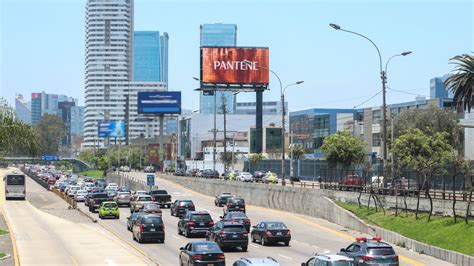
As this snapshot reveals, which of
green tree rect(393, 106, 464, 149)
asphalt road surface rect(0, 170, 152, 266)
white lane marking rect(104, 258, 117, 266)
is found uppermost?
green tree rect(393, 106, 464, 149)

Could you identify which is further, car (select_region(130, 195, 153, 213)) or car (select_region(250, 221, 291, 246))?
car (select_region(130, 195, 153, 213))

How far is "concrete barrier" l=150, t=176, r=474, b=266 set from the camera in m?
37.0

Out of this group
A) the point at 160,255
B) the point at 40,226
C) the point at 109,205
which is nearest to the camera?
the point at 160,255

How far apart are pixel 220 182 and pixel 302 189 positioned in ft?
88.7

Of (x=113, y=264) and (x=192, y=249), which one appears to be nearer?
(x=192, y=249)

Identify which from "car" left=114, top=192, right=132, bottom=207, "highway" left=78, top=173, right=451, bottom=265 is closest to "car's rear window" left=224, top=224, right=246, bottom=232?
"highway" left=78, top=173, right=451, bottom=265

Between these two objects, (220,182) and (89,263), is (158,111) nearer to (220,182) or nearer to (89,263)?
(220,182)

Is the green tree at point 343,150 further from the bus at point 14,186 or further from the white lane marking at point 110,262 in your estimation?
the white lane marking at point 110,262

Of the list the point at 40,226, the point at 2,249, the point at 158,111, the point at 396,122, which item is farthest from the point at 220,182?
the point at 158,111

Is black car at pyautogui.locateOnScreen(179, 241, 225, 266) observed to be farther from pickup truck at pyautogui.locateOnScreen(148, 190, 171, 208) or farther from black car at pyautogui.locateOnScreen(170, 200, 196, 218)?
pickup truck at pyautogui.locateOnScreen(148, 190, 171, 208)

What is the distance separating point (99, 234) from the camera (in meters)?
47.9

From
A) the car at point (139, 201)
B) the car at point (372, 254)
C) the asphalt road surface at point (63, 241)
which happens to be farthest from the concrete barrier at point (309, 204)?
the asphalt road surface at point (63, 241)

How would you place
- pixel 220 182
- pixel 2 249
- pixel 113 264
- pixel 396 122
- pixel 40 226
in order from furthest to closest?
pixel 396 122 → pixel 220 182 → pixel 40 226 → pixel 2 249 → pixel 113 264

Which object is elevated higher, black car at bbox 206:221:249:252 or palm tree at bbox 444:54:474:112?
palm tree at bbox 444:54:474:112
